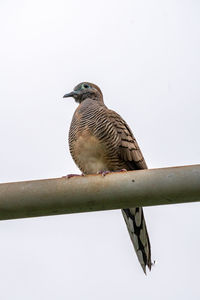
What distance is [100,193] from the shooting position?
107 inches

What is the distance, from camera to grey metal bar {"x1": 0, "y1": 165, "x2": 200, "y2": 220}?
2.61 metres

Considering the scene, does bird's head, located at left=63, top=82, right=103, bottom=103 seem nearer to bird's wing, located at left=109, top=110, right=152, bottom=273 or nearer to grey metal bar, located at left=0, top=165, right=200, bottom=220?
bird's wing, located at left=109, top=110, right=152, bottom=273

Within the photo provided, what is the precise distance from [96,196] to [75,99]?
14.8 ft

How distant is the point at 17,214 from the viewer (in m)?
2.68

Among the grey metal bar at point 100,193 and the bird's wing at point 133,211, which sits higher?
the bird's wing at point 133,211

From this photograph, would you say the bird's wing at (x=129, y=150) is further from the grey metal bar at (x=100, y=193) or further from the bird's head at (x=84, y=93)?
the grey metal bar at (x=100, y=193)

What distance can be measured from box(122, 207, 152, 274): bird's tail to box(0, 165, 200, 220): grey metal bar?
2.08m

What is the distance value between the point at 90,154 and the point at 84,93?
1599 mm

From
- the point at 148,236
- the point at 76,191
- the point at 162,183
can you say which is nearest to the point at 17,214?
the point at 76,191

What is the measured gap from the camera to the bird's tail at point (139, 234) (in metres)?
4.80

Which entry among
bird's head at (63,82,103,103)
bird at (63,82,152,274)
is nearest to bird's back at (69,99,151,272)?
bird at (63,82,152,274)

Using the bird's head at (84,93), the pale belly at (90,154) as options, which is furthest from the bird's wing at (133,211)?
the bird's head at (84,93)

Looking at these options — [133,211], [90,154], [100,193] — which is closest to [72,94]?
[90,154]

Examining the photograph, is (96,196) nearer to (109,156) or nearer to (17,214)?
(17,214)
